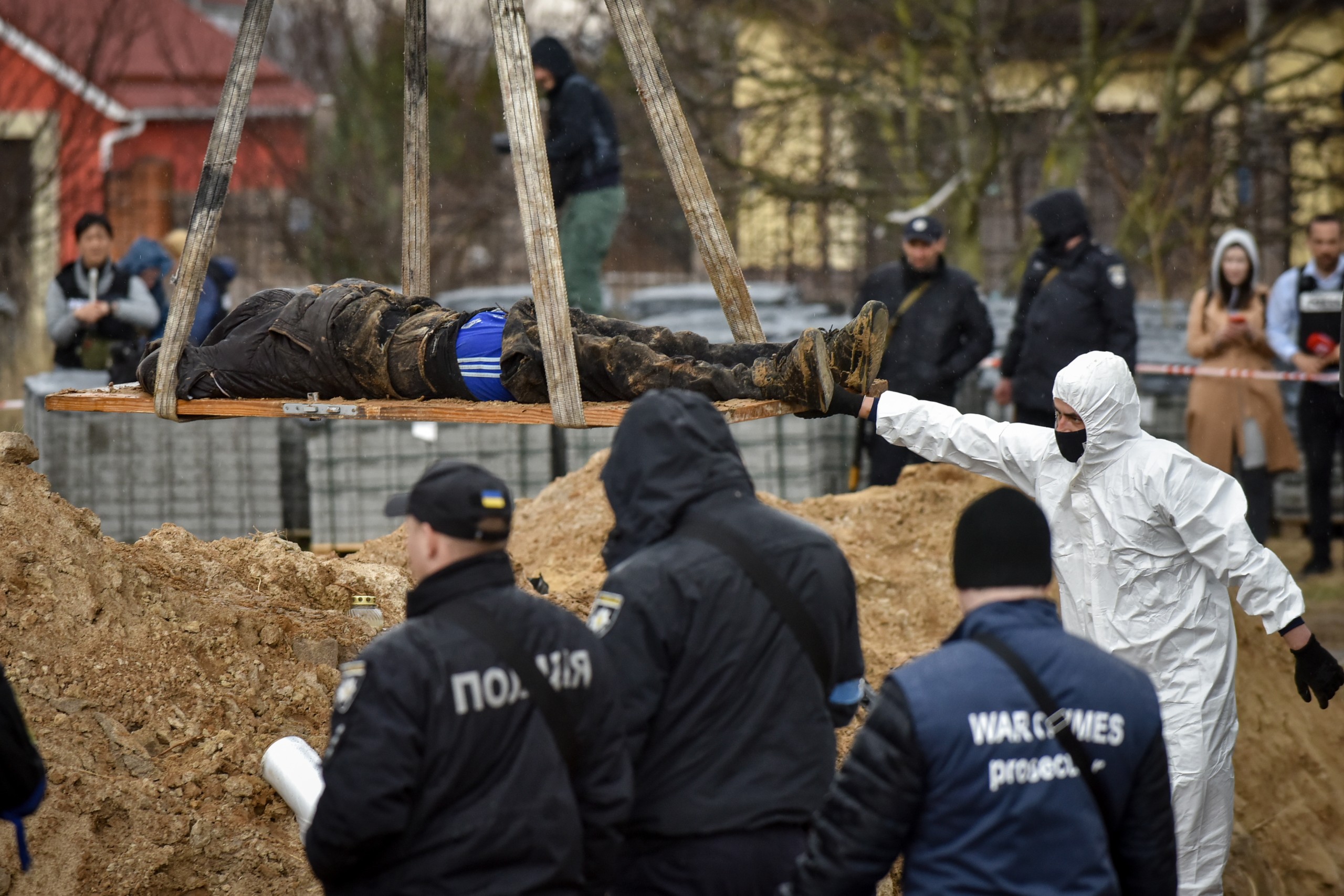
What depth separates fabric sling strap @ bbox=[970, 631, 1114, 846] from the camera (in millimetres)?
3115

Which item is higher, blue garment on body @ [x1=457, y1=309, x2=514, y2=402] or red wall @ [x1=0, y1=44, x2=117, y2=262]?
red wall @ [x1=0, y1=44, x2=117, y2=262]

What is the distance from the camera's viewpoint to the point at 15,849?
480 centimetres

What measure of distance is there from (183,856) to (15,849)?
0.51 meters

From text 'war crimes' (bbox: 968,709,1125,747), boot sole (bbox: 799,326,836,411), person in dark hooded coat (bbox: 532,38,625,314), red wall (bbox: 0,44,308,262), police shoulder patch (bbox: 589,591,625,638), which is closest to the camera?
text 'war crimes' (bbox: 968,709,1125,747)

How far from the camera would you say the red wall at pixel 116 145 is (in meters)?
20.1

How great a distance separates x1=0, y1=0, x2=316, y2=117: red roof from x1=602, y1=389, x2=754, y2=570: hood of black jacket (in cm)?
1908

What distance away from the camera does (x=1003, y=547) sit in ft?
10.6

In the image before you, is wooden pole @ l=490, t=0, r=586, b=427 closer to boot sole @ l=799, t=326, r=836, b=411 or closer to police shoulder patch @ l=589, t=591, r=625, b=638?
boot sole @ l=799, t=326, r=836, b=411

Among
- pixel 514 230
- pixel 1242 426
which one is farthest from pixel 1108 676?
pixel 514 230

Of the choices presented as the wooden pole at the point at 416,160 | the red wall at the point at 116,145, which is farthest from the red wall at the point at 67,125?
the wooden pole at the point at 416,160

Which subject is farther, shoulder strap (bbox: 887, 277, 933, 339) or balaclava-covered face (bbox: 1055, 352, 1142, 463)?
shoulder strap (bbox: 887, 277, 933, 339)

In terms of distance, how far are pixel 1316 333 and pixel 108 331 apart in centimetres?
802

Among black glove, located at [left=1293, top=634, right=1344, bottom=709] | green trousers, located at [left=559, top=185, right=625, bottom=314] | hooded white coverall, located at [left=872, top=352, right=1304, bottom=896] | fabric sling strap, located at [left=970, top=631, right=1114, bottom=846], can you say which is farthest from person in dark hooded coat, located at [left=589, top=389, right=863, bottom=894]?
green trousers, located at [left=559, top=185, right=625, bottom=314]

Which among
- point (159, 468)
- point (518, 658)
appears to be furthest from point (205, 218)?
point (159, 468)
